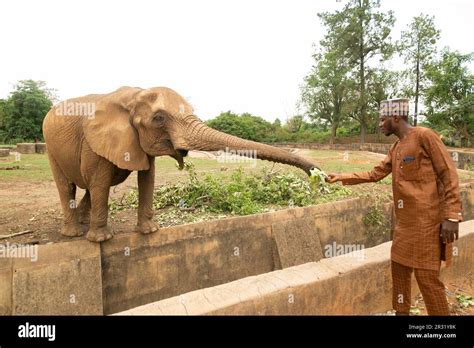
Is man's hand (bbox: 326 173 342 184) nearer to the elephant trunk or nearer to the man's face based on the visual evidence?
the elephant trunk

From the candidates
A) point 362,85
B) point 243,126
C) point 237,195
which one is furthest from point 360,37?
point 237,195

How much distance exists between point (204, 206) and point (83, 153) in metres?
2.96

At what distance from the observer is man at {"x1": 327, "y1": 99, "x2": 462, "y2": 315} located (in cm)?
259

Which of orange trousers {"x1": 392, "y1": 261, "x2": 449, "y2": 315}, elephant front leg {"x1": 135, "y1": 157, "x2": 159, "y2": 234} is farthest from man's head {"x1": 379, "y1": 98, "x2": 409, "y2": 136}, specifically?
elephant front leg {"x1": 135, "y1": 157, "x2": 159, "y2": 234}

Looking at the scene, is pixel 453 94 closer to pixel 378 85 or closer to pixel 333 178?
pixel 378 85

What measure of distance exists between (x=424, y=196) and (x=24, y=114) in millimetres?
36033

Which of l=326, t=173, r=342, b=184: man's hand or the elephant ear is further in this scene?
the elephant ear

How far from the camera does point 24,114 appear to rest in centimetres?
3028

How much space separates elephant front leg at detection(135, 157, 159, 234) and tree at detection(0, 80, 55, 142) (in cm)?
3133
